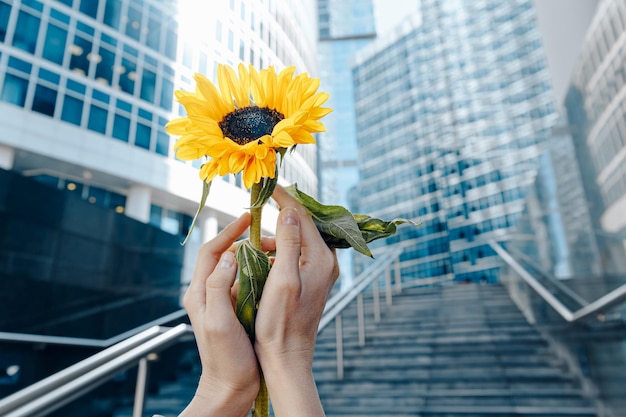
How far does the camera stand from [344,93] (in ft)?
12.7

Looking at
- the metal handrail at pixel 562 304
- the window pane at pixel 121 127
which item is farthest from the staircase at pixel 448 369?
the window pane at pixel 121 127

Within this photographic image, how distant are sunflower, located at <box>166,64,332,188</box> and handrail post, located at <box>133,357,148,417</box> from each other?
1.17 metres

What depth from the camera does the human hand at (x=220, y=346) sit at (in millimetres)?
405

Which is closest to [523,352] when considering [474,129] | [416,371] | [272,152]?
[416,371]

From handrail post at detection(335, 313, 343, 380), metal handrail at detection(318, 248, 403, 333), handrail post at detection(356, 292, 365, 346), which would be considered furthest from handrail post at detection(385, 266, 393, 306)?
handrail post at detection(335, 313, 343, 380)

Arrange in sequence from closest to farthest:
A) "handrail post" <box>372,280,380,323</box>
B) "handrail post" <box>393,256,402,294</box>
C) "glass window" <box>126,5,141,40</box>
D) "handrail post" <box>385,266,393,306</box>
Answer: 1. "glass window" <box>126,5,141,40</box>
2. "handrail post" <box>372,280,380,323</box>
3. "handrail post" <box>385,266,393,306</box>
4. "handrail post" <box>393,256,402,294</box>

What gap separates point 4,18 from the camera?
7.73 ft

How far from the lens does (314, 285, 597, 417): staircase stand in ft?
7.94

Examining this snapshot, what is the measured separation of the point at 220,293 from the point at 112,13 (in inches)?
98.9

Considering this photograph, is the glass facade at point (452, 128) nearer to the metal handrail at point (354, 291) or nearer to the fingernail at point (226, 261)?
the metal handrail at point (354, 291)

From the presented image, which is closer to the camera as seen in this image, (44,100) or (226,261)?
(226,261)

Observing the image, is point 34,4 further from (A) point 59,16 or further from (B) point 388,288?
(B) point 388,288

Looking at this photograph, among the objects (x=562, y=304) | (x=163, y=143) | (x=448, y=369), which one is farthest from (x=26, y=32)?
(x=562, y=304)

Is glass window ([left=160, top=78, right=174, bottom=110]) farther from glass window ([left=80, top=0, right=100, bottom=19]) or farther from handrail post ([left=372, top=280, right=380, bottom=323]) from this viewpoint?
handrail post ([left=372, top=280, right=380, bottom=323])
